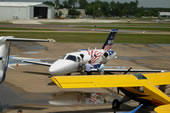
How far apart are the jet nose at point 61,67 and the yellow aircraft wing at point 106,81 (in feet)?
22.8

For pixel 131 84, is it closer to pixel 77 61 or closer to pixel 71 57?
pixel 77 61

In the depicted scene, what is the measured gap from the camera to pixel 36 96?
2119 cm

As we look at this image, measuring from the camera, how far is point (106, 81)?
56.3 feet

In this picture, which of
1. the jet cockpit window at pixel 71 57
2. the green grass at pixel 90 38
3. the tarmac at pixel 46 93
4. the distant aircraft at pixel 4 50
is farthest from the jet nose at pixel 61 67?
the green grass at pixel 90 38

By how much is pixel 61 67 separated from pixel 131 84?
840 centimetres

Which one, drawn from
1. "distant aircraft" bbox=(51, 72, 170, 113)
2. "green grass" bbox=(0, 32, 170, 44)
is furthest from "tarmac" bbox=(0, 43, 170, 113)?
"green grass" bbox=(0, 32, 170, 44)

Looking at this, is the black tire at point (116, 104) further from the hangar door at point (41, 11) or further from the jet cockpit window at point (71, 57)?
the hangar door at point (41, 11)

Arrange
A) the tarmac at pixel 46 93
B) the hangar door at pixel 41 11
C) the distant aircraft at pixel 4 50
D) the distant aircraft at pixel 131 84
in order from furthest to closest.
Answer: the hangar door at pixel 41 11 → the tarmac at pixel 46 93 → the distant aircraft at pixel 4 50 → the distant aircraft at pixel 131 84

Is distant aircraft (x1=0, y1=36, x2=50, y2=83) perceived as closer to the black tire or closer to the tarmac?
the tarmac

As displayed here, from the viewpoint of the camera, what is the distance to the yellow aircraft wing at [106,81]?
16.2 meters

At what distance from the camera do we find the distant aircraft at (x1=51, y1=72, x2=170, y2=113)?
16062 mm

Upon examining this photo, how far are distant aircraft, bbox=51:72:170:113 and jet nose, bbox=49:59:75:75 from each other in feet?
21.9

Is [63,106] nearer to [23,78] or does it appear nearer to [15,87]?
[15,87]

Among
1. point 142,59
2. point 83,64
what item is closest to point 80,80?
point 83,64
